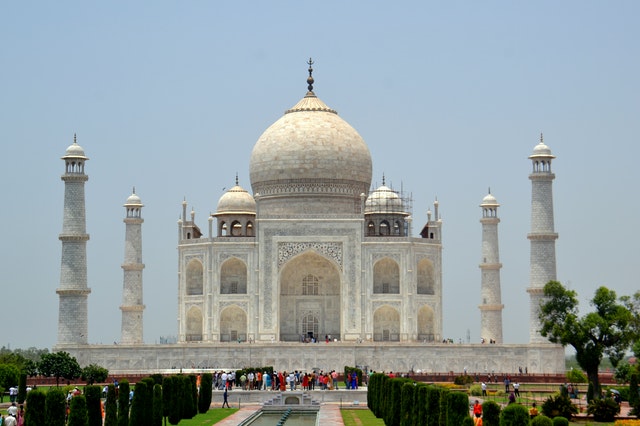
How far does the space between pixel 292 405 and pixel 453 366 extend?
33.2 ft

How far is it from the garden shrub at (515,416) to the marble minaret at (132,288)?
26.3 m

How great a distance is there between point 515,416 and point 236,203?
27.5 meters

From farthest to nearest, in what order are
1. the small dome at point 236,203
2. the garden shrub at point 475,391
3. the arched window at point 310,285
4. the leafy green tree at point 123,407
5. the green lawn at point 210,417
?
the small dome at point 236,203, the arched window at point 310,285, the garden shrub at point 475,391, the green lawn at point 210,417, the leafy green tree at point 123,407

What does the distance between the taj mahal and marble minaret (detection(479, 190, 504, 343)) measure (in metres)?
0.04

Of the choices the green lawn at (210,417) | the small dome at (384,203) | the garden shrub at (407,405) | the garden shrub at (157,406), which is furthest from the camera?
the small dome at (384,203)

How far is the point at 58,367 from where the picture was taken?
103 feet

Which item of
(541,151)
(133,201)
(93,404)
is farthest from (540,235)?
(93,404)

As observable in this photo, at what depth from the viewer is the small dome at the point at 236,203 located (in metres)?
41.0

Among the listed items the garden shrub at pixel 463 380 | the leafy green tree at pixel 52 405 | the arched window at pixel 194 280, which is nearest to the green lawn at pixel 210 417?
the leafy green tree at pixel 52 405

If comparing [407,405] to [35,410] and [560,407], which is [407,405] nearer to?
[560,407]

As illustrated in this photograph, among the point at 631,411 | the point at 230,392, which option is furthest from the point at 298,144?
the point at 631,411

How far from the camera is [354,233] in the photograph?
38688 millimetres

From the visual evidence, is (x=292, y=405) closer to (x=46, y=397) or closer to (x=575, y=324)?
(x=575, y=324)

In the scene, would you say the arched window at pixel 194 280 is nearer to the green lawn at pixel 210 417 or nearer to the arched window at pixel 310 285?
the arched window at pixel 310 285
